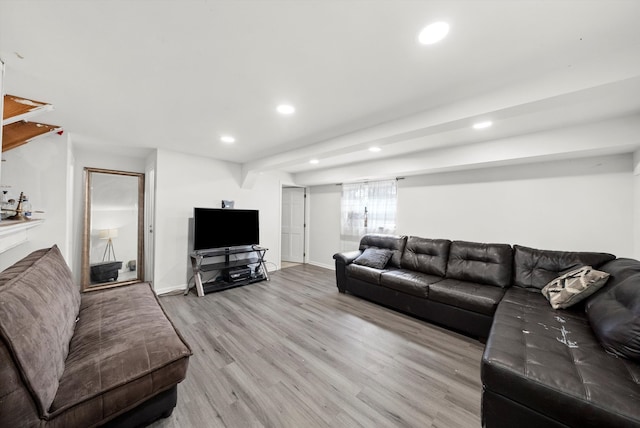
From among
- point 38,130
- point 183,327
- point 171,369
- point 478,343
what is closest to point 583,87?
point 478,343

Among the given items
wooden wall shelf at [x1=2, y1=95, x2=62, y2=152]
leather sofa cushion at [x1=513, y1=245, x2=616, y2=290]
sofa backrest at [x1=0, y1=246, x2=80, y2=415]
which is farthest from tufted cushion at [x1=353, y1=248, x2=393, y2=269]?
wooden wall shelf at [x1=2, y1=95, x2=62, y2=152]

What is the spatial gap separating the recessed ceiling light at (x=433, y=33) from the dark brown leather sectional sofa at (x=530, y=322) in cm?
191

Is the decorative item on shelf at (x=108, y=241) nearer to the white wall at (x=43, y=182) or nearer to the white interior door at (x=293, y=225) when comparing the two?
the white wall at (x=43, y=182)

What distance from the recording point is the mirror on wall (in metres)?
3.81

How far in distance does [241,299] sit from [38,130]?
3.03m

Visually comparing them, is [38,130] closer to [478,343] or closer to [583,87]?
[583,87]

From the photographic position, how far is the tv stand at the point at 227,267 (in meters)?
3.73

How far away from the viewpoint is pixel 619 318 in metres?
1.47

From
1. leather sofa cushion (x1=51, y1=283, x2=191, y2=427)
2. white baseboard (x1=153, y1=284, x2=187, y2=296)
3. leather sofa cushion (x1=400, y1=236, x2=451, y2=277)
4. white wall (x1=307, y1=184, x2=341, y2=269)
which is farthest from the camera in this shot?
white wall (x1=307, y1=184, x2=341, y2=269)

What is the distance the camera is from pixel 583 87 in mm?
1444

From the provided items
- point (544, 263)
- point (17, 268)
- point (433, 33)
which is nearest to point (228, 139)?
point (17, 268)

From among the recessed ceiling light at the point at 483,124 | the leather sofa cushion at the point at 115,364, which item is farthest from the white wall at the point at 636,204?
the leather sofa cushion at the point at 115,364

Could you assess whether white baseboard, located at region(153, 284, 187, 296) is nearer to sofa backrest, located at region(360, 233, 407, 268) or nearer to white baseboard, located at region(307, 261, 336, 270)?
white baseboard, located at region(307, 261, 336, 270)

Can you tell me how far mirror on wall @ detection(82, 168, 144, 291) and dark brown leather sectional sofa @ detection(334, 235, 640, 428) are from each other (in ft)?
13.1
